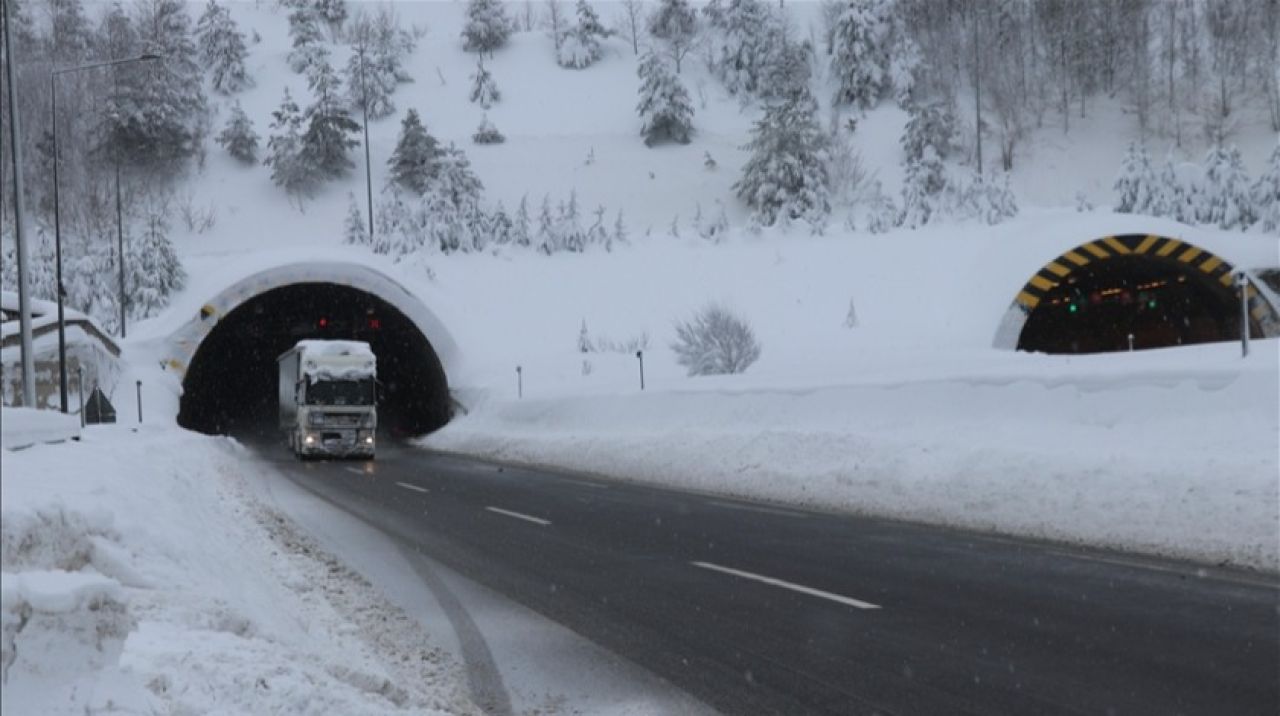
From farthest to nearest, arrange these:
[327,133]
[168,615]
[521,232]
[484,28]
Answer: [484,28] < [327,133] < [521,232] < [168,615]

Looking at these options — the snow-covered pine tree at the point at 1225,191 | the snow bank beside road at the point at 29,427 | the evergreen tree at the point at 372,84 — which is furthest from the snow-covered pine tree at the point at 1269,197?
the evergreen tree at the point at 372,84

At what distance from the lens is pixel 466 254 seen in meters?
53.2

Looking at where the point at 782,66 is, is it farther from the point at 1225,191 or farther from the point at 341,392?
the point at 341,392

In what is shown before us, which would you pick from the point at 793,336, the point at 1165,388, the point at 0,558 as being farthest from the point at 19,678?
the point at 793,336

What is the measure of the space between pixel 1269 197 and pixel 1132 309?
21.8 ft

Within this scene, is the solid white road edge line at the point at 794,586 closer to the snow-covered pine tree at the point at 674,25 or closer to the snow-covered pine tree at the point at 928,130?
the snow-covered pine tree at the point at 928,130

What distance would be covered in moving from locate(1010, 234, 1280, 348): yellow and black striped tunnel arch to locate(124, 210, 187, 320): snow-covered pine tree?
3637 centimetres

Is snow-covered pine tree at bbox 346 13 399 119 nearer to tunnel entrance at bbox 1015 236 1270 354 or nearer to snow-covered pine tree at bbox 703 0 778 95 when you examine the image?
snow-covered pine tree at bbox 703 0 778 95

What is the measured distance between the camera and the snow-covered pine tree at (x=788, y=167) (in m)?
67.4

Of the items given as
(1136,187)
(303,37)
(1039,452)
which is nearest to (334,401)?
(1039,452)

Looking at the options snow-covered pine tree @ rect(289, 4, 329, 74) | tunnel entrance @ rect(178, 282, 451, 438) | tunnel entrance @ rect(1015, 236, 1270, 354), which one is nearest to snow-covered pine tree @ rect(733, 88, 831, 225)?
tunnel entrance @ rect(1015, 236, 1270, 354)

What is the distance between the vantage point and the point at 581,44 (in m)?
104

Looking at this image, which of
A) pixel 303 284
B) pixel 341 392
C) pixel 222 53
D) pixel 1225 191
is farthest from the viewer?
pixel 222 53

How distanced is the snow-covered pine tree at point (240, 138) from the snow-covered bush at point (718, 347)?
2203 inches
